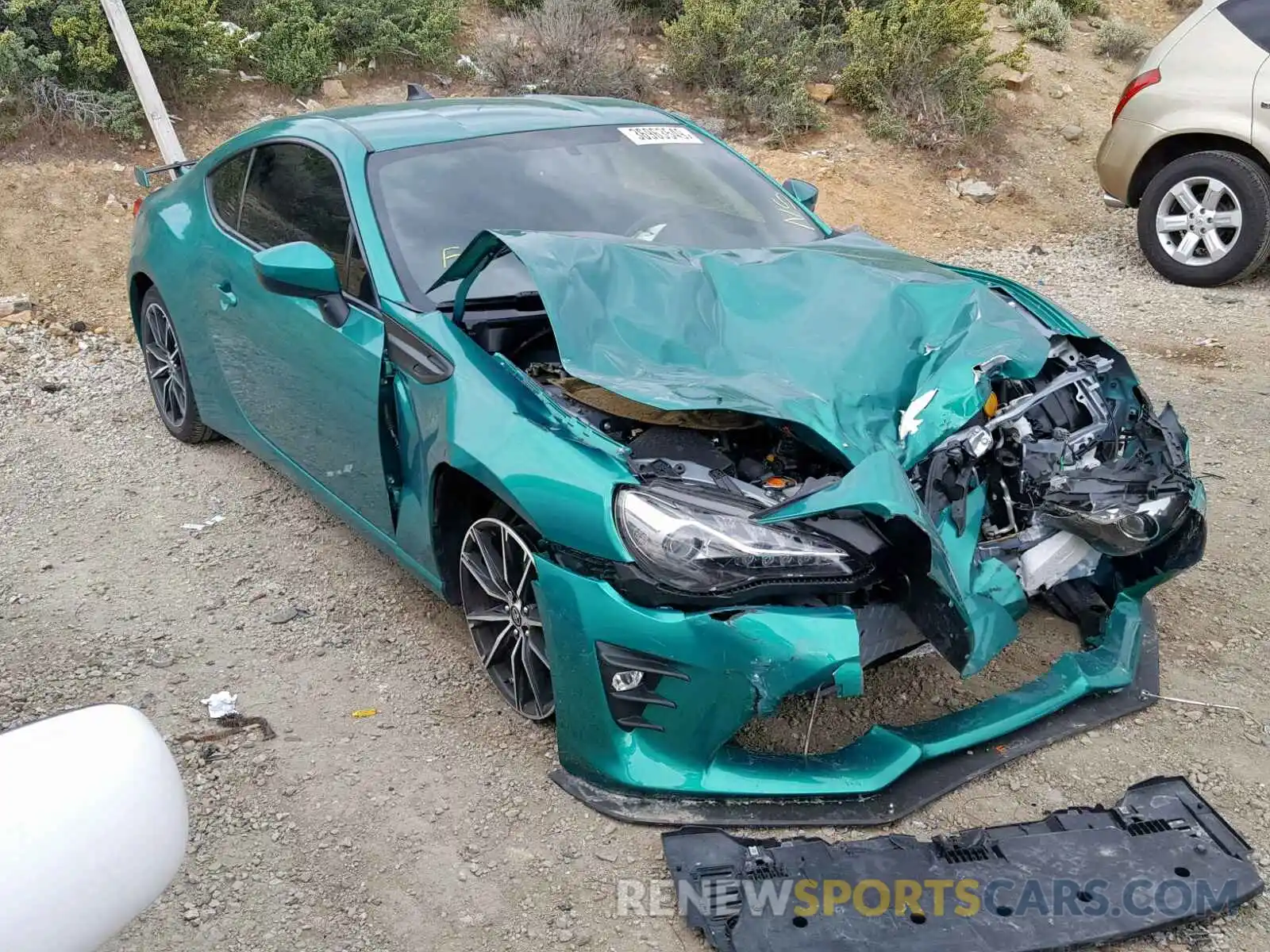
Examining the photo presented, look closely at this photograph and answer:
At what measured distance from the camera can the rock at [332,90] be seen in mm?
9797

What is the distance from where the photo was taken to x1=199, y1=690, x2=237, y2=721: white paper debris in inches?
129

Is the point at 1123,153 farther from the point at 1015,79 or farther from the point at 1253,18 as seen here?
the point at 1015,79

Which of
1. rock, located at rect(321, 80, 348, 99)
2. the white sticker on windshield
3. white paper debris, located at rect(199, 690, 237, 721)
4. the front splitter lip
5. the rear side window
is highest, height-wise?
the rear side window

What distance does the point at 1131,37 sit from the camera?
40.0 feet

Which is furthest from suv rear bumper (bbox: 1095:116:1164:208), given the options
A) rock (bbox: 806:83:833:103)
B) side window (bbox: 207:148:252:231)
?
side window (bbox: 207:148:252:231)

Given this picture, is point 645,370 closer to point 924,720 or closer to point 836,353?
point 836,353

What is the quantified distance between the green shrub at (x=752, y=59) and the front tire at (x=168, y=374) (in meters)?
6.16

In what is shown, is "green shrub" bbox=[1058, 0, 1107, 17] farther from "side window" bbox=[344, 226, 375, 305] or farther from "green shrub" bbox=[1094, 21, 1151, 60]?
"side window" bbox=[344, 226, 375, 305]

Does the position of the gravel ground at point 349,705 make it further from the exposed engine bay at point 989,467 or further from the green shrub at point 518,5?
the green shrub at point 518,5

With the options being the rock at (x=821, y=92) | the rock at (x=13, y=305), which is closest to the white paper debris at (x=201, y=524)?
the rock at (x=13, y=305)

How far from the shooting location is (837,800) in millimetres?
2643

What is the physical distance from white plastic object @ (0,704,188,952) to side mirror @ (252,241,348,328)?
202cm

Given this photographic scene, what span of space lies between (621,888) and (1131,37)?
12575 millimetres

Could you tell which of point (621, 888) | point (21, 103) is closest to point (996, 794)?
point (621, 888)
